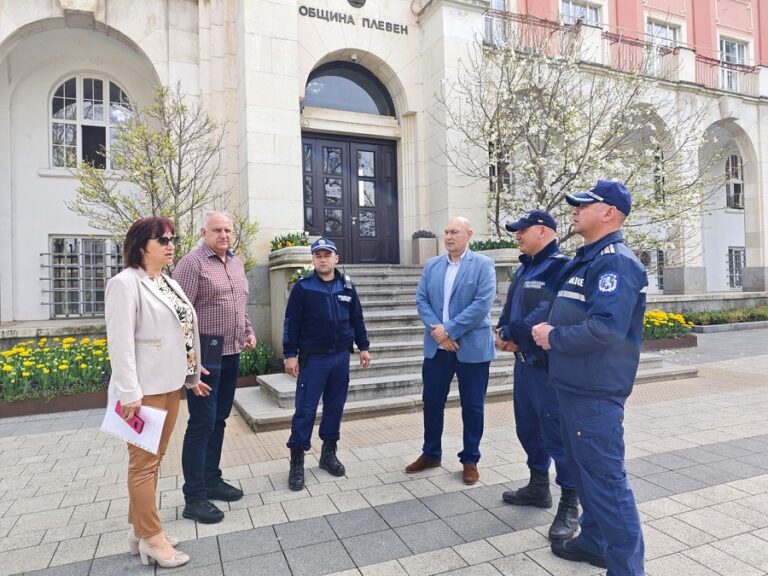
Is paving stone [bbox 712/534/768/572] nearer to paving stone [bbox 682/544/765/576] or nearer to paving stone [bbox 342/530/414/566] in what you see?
paving stone [bbox 682/544/765/576]

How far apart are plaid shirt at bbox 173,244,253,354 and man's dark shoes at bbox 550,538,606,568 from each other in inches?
101

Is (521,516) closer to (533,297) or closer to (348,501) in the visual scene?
(348,501)

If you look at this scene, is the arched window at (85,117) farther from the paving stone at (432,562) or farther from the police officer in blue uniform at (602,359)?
the police officer in blue uniform at (602,359)

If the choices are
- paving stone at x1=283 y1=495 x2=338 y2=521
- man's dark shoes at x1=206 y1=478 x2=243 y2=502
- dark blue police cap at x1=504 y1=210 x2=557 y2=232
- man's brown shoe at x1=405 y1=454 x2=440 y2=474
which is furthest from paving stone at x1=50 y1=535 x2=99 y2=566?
dark blue police cap at x1=504 y1=210 x2=557 y2=232

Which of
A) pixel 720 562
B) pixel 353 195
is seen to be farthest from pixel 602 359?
pixel 353 195

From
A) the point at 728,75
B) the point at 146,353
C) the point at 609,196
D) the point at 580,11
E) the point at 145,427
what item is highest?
the point at 580,11

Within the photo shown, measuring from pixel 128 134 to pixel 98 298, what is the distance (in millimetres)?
4941

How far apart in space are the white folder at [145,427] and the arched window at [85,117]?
10297mm

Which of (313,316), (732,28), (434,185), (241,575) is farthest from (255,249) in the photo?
(732,28)

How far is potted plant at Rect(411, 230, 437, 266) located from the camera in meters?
11.6

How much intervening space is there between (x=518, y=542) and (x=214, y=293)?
2.66m

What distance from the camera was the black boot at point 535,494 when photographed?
3654 millimetres

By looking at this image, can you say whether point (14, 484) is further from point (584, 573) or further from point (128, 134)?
point (128, 134)

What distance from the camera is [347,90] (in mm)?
12297
